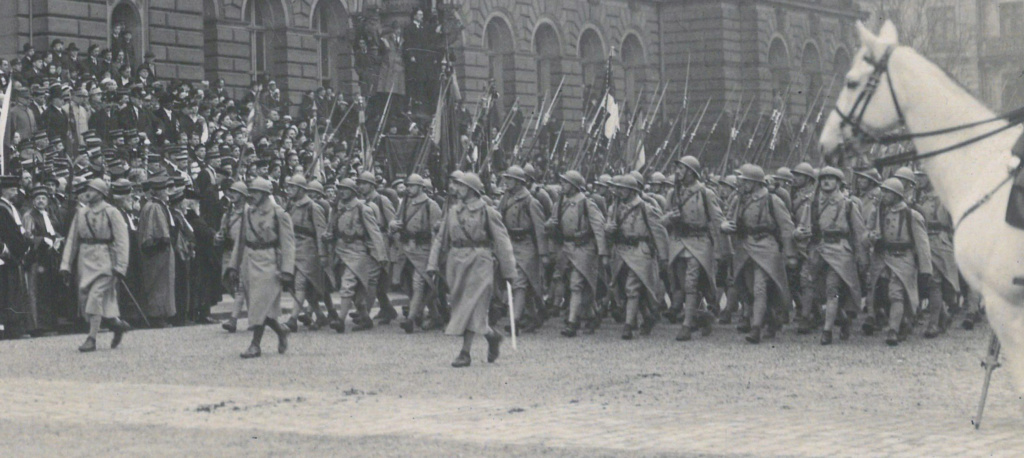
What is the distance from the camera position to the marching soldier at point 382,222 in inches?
755

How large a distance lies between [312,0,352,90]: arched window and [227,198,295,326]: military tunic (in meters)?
23.1

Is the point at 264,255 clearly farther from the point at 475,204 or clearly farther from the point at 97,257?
the point at 475,204

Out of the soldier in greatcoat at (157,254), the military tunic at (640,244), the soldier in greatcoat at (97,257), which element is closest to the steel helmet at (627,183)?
the military tunic at (640,244)

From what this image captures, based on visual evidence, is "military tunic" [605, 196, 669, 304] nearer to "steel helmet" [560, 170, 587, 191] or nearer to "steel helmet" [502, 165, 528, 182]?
"steel helmet" [560, 170, 587, 191]

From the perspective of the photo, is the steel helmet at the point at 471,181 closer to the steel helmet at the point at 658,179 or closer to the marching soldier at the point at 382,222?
the marching soldier at the point at 382,222

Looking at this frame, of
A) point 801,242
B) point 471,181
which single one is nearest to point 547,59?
point 801,242

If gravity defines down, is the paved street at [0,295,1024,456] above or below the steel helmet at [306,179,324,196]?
below

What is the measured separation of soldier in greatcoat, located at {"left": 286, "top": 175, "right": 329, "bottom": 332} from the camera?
18.4 m

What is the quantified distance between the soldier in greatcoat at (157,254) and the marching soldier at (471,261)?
5562mm

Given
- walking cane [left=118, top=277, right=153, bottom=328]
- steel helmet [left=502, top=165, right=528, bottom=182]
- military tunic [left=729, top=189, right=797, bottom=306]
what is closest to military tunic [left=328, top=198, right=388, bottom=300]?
steel helmet [left=502, top=165, right=528, bottom=182]

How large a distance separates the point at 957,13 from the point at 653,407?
4193cm

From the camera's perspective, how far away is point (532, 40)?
47219 millimetres

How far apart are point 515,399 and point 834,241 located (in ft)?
19.8

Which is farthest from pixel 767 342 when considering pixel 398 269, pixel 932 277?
pixel 398 269
